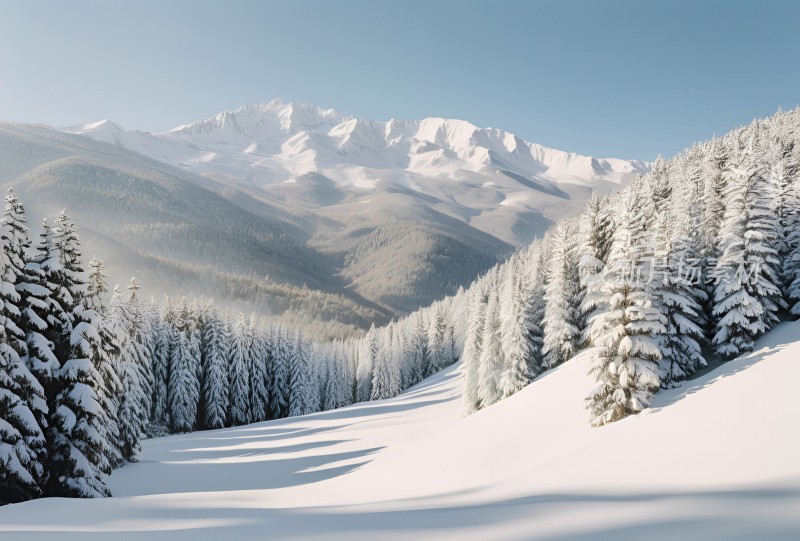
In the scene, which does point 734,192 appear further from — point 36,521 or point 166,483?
point 166,483

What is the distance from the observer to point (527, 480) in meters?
13.1

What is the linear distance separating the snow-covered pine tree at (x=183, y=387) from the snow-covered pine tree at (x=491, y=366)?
29477mm

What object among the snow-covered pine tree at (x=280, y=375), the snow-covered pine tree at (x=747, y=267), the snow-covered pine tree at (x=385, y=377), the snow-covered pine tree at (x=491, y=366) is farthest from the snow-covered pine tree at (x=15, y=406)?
the snow-covered pine tree at (x=385, y=377)

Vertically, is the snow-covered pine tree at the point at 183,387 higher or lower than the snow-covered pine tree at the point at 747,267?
lower

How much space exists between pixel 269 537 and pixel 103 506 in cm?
532

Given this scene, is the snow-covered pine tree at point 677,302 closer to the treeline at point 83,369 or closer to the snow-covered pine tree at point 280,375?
the treeline at point 83,369

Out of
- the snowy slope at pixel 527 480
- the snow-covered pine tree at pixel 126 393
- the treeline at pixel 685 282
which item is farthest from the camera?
the snow-covered pine tree at pixel 126 393

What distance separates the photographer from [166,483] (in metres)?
21.6

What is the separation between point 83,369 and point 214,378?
35.5m

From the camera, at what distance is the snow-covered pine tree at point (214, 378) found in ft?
161

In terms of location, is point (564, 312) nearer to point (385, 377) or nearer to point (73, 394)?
point (73, 394)

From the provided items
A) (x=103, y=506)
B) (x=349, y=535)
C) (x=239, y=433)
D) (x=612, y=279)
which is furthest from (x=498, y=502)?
(x=239, y=433)

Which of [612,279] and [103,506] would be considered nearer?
[103,506]

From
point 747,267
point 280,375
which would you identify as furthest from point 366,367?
point 747,267
